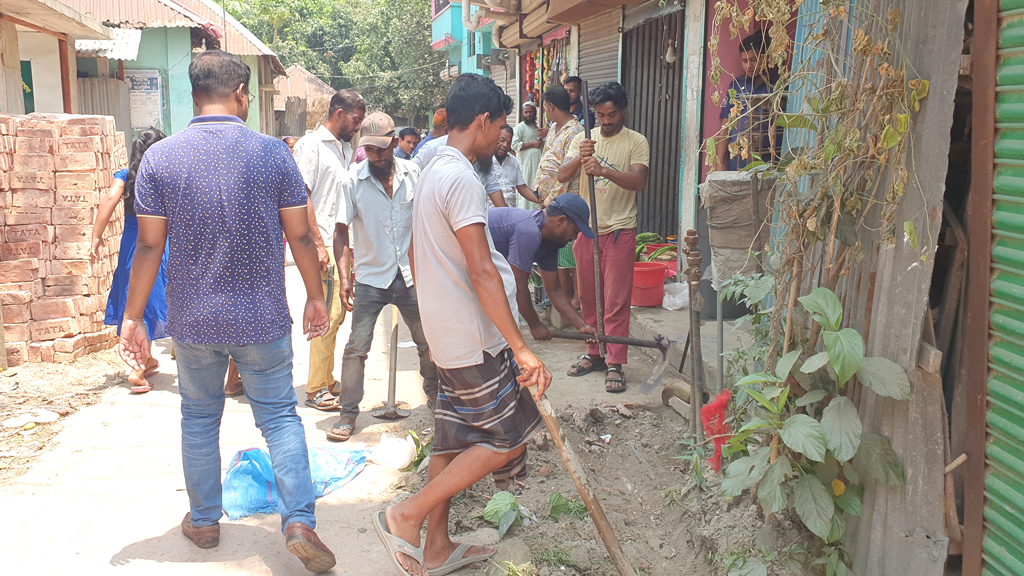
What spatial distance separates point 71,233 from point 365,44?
1192 inches

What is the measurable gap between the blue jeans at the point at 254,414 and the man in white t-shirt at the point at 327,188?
1.81 meters

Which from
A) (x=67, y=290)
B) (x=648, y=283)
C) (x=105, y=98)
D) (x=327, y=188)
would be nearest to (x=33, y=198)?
(x=67, y=290)

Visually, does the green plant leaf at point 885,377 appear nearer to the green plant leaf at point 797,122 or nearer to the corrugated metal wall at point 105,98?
the green plant leaf at point 797,122

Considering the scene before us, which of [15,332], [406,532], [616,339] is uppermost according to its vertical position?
[616,339]

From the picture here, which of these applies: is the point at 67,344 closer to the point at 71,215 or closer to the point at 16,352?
the point at 16,352

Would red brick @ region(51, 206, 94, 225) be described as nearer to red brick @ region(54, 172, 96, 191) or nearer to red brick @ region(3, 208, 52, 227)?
red brick @ region(3, 208, 52, 227)

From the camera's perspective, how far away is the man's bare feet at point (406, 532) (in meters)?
2.86

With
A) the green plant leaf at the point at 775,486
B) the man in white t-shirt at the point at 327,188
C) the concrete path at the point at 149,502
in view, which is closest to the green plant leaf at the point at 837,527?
the green plant leaf at the point at 775,486

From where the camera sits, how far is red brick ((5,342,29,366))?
5.91 meters

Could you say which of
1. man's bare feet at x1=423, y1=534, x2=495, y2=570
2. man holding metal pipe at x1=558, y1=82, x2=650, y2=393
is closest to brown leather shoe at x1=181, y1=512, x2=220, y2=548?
man's bare feet at x1=423, y1=534, x2=495, y2=570

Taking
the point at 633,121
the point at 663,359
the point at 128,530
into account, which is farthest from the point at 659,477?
the point at 633,121

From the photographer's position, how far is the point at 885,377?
231 centimetres

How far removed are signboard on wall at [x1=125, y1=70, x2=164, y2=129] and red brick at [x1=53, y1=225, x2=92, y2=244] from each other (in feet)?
39.7

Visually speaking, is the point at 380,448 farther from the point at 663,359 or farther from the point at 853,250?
the point at 853,250
